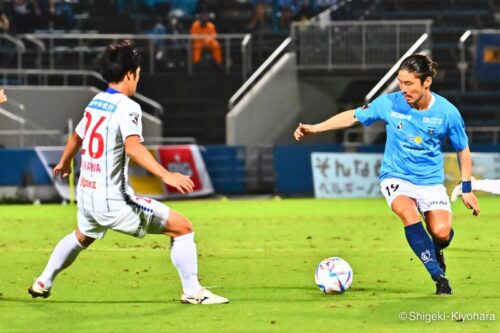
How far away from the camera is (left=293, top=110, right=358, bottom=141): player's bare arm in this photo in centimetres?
1189

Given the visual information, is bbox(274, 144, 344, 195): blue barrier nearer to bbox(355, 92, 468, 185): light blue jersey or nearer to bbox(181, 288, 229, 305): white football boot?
bbox(355, 92, 468, 185): light blue jersey

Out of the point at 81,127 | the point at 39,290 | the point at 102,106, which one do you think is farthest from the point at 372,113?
the point at 39,290

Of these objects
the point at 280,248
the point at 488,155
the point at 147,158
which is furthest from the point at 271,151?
the point at 147,158

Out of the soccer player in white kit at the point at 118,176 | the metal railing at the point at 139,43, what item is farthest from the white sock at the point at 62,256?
the metal railing at the point at 139,43

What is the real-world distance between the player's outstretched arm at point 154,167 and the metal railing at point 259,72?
22.8 m

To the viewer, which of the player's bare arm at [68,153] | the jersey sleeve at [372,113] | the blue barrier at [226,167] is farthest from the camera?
the blue barrier at [226,167]

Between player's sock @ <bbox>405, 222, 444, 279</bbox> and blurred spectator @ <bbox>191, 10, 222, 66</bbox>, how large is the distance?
77.1 feet

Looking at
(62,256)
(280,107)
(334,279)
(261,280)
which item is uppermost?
(62,256)

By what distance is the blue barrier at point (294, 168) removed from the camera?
102ft

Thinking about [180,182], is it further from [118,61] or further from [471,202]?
[471,202]

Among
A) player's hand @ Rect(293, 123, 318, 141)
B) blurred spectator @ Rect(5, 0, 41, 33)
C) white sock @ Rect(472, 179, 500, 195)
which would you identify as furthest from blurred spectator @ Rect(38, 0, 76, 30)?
player's hand @ Rect(293, 123, 318, 141)

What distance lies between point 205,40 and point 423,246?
78.2 feet

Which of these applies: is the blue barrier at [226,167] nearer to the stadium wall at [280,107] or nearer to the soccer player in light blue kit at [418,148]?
the stadium wall at [280,107]

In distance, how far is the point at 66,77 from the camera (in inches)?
1340
